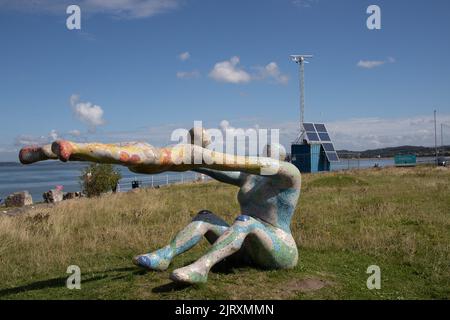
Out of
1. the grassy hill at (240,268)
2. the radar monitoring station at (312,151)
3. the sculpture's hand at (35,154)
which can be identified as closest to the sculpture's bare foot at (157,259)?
the grassy hill at (240,268)

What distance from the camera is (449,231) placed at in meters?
9.66

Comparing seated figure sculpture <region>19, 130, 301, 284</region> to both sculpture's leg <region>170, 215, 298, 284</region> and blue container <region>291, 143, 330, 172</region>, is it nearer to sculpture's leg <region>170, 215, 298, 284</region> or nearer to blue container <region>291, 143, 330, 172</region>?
sculpture's leg <region>170, 215, 298, 284</region>

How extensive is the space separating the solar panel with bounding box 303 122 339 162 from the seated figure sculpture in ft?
97.6

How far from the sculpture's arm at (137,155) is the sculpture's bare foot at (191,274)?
108 cm

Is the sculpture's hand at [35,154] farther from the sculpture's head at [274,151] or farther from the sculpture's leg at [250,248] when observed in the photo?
the sculpture's head at [274,151]

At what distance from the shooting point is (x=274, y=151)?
592 cm

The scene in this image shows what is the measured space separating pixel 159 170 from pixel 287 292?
2.07m

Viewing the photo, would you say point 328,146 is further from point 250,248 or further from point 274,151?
point 250,248

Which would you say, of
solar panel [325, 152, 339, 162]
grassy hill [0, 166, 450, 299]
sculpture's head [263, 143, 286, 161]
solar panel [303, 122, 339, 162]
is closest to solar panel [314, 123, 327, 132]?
solar panel [303, 122, 339, 162]

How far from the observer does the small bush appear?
22453 mm

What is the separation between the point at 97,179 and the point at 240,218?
18.0m
